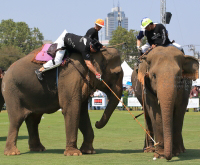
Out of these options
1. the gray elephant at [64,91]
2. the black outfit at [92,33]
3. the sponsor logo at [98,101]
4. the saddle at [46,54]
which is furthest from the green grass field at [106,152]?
the sponsor logo at [98,101]

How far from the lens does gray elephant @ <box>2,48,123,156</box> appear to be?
12.4 m

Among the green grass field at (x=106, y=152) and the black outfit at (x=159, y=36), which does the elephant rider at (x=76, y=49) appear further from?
the green grass field at (x=106, y=152)

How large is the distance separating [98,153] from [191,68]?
3393mm

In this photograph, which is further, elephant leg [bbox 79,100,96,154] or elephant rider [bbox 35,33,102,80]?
elephant leg [bbox 79,100,96,154]

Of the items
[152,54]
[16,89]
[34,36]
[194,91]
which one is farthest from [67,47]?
[34,36]

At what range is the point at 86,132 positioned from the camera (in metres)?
13.2

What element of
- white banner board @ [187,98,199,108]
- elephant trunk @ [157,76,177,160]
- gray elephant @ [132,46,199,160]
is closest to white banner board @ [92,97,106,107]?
white banner board @ [187,98,199,108]

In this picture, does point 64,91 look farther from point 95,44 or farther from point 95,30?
point 95,30

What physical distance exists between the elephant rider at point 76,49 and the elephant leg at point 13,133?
119cm

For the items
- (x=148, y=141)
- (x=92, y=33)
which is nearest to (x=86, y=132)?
(x=148, y=141)

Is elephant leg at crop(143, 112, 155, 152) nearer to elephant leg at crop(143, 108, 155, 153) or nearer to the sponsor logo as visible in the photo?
elephant leg at crop(143, 108, 155, 153)

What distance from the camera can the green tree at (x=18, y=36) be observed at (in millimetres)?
126525

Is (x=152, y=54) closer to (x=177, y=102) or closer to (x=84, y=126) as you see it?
(x=177, y=102)

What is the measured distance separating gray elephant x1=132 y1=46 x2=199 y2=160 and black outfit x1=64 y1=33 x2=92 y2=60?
1.47 m
